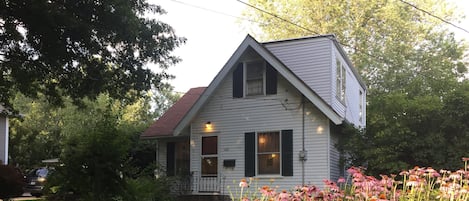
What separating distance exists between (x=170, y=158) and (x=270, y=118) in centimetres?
440

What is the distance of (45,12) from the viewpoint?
9.93m

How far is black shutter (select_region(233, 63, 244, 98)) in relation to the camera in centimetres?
1496

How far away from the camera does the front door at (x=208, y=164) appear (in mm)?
15164

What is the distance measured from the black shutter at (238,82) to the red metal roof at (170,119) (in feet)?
9.43

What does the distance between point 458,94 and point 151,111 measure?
44302 mm

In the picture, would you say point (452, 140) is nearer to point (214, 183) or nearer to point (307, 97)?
point (307, 97)

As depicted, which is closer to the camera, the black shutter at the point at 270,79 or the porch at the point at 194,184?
the black shutter at the point at 270,79

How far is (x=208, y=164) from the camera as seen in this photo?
1545 cm

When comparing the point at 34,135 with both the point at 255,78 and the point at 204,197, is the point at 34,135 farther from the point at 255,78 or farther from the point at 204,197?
the point at 255,78

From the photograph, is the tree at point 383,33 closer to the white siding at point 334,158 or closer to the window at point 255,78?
the white siding at point 334,158

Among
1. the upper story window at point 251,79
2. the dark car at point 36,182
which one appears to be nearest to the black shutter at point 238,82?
the upper story window at point 251,79

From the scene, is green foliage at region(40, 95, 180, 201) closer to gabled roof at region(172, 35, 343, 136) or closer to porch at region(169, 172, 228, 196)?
porch at region(169, 172, 228, 196)

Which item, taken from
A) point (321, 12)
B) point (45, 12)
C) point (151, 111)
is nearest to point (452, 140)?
point (45, 12)

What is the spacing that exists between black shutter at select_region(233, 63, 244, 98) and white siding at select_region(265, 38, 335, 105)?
57.2 inches
